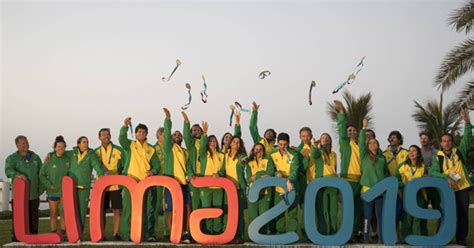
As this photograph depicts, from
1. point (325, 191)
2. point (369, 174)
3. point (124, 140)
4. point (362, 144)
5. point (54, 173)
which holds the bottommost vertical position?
point (325, 191)

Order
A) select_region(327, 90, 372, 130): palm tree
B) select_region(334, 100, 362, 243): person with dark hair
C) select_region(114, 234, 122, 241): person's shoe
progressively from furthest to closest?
select_region(327, 90, 372, 130): palm tree, select_region(114, 234, 122, 241): person's shoe, select_region(334, 100, 362, 243): person with dark hair

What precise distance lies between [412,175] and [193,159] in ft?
11.4

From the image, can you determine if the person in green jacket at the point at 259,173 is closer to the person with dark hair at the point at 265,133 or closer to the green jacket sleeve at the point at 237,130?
the person with dark hair at the point at 265,133

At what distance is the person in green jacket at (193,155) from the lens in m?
10.7

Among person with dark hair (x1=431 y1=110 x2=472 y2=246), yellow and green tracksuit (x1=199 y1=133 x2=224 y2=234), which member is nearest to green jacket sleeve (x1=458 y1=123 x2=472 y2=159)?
person with dark hair (x1=431 y1=110 x2=472 y2=246)

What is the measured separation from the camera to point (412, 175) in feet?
34.8

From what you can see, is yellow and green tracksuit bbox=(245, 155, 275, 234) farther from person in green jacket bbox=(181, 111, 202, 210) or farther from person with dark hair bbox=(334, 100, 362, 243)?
person with dark hair bbox=(334, 100, 362, 243)

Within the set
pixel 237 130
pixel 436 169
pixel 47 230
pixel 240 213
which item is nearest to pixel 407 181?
pixel 436 169

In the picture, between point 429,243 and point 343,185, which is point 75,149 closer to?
point 343,185

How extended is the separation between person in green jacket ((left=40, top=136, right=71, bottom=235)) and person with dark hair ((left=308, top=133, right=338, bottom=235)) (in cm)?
400

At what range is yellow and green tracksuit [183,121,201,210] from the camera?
10.7 meters

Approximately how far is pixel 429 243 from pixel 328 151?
2.03 meters

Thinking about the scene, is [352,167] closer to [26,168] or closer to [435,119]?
[26,168]

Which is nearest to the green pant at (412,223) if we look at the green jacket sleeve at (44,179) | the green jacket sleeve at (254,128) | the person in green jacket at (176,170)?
the green jacket sleeve at (254,128)
